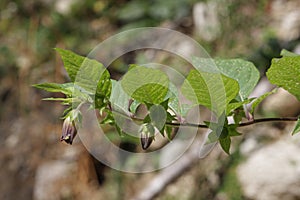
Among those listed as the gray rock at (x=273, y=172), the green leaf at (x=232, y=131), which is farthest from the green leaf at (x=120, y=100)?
the gray rock at (x=273, y=172)

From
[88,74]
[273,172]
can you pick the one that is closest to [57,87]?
[88,74]

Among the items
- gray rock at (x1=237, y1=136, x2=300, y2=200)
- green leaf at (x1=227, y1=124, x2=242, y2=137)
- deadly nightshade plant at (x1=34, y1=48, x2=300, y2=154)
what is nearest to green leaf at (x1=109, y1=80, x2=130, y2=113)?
deadly nightshade plant at (x1=34, y1=48, x2=300, y2=154)

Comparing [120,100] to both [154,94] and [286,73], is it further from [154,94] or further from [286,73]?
[286,73]

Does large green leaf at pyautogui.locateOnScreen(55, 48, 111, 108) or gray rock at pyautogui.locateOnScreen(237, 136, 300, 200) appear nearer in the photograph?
large green leaf at pyautogui.locateOnScreen(55, 48, 111, 108)

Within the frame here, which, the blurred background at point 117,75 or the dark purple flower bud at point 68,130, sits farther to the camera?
the blurred background at point 117,75

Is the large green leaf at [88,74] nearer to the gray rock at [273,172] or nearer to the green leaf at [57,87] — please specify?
the green leaf at [57,87]

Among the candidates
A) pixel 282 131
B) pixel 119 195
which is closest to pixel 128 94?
pixel 282 131

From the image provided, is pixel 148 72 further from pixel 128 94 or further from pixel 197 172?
pixel 197 172

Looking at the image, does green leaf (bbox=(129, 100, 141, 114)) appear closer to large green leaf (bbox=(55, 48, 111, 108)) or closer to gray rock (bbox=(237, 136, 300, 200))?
large green leaf (bbox=(55, 48, 111, 108))
